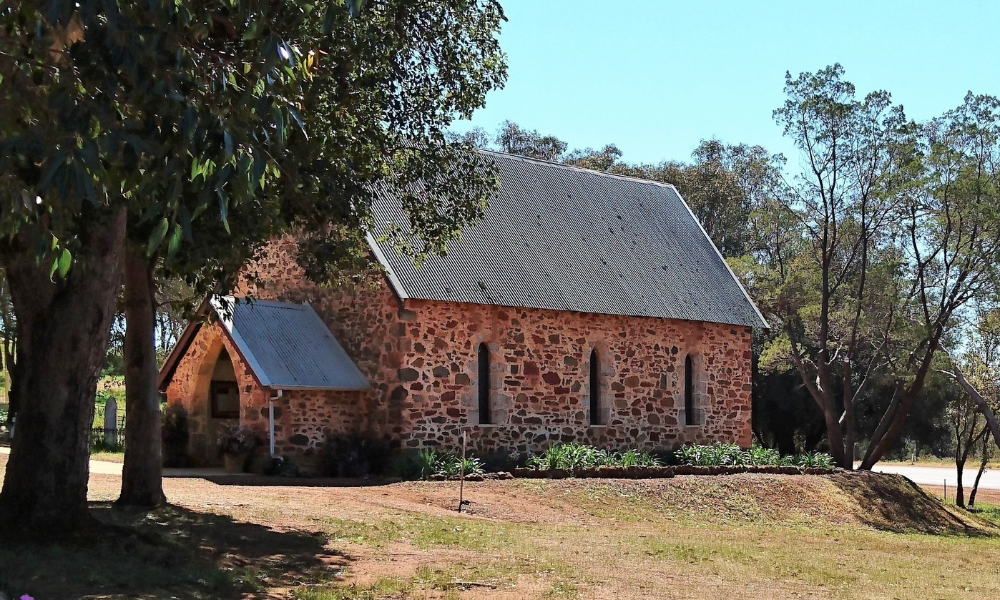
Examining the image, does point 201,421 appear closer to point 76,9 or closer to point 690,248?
point 690,248

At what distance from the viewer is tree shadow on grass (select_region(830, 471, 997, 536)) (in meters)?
27.3

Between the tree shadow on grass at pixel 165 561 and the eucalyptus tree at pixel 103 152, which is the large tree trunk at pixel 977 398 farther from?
the tree shadow on grass at pixel 165 561

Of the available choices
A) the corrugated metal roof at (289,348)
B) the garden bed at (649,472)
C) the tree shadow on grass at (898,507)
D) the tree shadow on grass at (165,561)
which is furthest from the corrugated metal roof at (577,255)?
the tree shadow on grass at (165,561)

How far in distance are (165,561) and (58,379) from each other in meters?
2.04

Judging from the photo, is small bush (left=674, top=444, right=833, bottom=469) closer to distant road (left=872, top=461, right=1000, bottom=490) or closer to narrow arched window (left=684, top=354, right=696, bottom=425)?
narrow arched window (left=684, top=354, right=696, bottom=425)

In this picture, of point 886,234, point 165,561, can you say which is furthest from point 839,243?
point 165,561

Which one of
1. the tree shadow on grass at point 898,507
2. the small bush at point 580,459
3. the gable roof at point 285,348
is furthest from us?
the tree shadow on grass at point 898,507

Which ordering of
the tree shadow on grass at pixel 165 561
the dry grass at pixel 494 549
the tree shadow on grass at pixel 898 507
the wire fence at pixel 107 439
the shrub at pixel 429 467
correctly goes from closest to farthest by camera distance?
1. the tree shadow on grass at pixel 165 561
2. the dry grass at pixel 494 549
3. the shrub at pixel 429 467
4. the tree shadow on grass at pixel 898 507
5. the wire fence at pixel 107 439

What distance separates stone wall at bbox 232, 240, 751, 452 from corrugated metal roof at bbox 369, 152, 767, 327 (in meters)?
0.43

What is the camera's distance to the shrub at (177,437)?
2509 centimetres

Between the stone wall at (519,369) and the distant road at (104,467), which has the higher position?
the stone wall at (519,369)

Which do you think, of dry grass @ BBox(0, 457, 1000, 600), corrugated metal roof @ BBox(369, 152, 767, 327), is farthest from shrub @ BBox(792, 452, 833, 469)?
dry grass @ BBox(0, 457, 1000, 600)

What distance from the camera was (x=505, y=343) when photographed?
85.9 ft

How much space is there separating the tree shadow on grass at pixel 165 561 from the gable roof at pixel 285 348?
9.60 m
